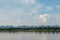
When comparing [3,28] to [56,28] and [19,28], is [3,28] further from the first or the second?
[56,28]

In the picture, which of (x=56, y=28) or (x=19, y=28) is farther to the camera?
(x=19, y=28)

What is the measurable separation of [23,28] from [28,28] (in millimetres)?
1554

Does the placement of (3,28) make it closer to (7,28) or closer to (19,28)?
(7,28)

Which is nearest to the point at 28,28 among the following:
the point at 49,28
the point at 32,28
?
the point at 32,28

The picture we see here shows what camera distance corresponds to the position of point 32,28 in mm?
45594

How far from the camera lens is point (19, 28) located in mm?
47281

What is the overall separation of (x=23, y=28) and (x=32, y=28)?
2662 millimetres

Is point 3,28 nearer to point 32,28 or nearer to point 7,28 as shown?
point 7,28

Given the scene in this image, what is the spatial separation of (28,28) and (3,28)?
698 cm

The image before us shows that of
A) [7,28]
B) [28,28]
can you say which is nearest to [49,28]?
[28,28]

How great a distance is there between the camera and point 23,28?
46969mm

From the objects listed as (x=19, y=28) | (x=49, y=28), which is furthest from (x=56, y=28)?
(x=19, y=28)

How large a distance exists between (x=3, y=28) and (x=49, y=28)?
1246 centimetres

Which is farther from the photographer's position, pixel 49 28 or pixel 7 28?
pixel 7 28
